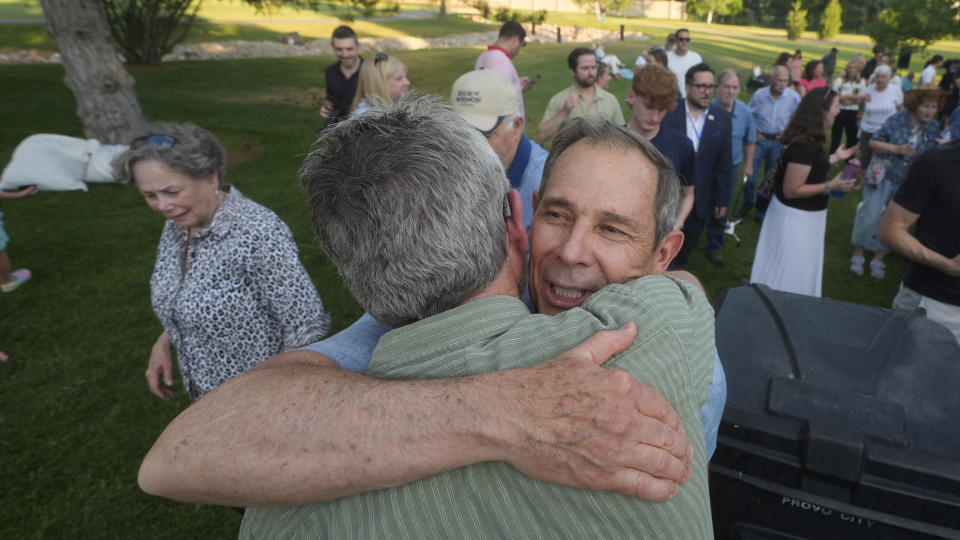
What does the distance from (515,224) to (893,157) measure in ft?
24.7

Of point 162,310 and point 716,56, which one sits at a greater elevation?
point 716,56

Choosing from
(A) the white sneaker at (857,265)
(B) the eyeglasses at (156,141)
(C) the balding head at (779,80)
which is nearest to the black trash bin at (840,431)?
(B) the eyeglasses at (156,141)

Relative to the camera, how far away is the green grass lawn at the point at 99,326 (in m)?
3.31

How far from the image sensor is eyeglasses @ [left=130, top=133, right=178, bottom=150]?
8.47ft

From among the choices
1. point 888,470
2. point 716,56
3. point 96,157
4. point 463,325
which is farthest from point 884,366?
point 716,56

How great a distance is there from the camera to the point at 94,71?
9.48 meters

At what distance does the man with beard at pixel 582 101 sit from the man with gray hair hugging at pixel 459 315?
15.1ft

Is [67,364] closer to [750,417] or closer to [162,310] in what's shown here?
[162,310]

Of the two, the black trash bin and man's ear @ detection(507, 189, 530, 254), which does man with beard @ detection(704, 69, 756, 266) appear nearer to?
the black trash bin

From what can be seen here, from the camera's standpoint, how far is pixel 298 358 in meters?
1.24

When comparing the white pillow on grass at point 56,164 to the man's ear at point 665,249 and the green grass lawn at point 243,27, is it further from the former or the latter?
the green grass lawn at point 243,27

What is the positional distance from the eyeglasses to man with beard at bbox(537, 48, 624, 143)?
3777mm

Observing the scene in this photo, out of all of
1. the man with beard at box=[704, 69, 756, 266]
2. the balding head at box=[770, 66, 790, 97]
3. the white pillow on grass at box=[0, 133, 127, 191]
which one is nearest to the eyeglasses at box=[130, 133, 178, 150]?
the man with beard at box=[704, 69, 756, 266]

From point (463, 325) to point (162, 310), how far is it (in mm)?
2115
